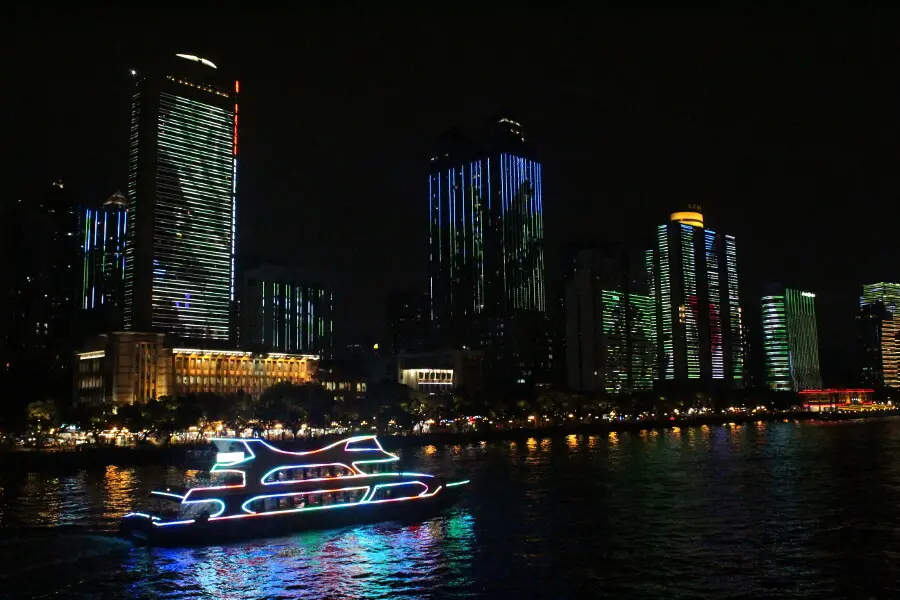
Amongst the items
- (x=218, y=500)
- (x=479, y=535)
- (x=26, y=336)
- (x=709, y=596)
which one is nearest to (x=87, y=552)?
(x=218, y=500)

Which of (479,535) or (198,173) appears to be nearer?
(479,535)

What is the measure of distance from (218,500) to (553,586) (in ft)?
50.4

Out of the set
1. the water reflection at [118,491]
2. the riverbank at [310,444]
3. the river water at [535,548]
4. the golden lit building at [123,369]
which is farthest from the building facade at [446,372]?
the river water at [535,548]

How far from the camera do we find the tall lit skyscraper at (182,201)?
157375 mm

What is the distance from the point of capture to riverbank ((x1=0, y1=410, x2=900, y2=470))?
74000 mm

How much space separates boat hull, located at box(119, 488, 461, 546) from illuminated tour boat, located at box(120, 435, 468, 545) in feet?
0.13

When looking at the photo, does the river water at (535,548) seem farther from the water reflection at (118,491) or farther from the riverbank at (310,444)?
the riverbank at (310,444)

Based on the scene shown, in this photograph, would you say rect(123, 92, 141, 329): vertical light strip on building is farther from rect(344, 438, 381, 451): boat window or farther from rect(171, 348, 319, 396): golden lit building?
rect(344, 438, 381, 451): boat window

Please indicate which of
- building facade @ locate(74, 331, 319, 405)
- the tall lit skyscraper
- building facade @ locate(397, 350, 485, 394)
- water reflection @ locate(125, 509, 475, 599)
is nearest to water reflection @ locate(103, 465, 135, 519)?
water reflection @ locate(125, 509, 475, 599)

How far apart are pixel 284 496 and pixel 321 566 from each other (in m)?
6.95

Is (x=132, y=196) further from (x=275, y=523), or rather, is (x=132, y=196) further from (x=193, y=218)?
(x=275, y=523)

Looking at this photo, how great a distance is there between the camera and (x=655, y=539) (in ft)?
115

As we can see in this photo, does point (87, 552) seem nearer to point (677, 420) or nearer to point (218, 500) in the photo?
point (218, 500)

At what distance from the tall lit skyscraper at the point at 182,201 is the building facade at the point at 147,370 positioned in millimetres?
19227
